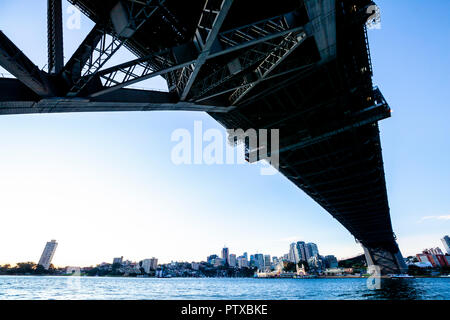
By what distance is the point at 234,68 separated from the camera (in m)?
8.91

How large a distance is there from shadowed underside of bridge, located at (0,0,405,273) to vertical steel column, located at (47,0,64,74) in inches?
1.1

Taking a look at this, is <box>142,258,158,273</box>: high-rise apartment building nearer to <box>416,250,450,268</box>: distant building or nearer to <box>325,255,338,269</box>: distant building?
<box>325,255,338,269</box>: distant building

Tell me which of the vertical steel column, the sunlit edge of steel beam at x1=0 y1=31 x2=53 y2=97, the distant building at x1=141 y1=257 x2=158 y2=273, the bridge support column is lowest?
the distant building at x1=141 y1=257 x2=158 y2=273

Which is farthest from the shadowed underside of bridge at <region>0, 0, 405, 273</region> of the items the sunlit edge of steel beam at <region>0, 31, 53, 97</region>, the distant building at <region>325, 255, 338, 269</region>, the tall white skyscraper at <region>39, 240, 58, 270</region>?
the tall white skyscraper at <region>39, 240, 58, 270</region>

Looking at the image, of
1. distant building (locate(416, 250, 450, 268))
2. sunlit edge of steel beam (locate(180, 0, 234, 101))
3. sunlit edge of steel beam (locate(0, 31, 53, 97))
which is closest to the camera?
sunlit edge of steel beam (locate(0, 31, 53, 97))

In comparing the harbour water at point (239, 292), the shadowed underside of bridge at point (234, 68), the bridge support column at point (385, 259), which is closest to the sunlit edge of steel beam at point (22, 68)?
the shadowed underside of bridge at point (234, 68)

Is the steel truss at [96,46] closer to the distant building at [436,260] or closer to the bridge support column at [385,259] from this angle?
the bridge support column at [385,259]

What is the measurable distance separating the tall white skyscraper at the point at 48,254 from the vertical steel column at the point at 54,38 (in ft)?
726

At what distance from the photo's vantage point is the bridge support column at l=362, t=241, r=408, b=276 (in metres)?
57.6

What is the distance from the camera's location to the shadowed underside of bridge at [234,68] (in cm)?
Answer: 581

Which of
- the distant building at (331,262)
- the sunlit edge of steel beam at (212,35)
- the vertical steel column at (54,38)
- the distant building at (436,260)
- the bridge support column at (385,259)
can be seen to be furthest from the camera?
the distant building at (331,262)

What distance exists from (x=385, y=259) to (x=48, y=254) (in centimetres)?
21758
